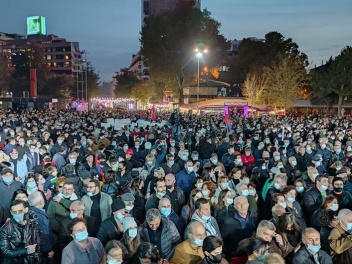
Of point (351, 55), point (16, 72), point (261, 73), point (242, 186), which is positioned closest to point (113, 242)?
point (242, 186)

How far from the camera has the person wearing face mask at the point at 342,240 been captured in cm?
448

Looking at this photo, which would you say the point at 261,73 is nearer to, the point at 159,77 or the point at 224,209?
the point at 159,77

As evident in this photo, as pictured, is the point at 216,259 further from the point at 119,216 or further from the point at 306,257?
the point at 119,216

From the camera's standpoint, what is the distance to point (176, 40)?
45188 millimetres

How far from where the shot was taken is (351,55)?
40.1 metres

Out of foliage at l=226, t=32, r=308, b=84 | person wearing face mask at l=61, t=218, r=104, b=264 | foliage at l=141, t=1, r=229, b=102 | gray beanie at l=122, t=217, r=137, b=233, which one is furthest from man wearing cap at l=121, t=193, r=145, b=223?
foliage at l=226, t=32, r=308, b=84

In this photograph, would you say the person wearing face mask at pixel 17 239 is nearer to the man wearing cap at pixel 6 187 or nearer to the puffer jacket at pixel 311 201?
the man wearing cap at pixel 6 187

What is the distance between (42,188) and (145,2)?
9466 centimetres

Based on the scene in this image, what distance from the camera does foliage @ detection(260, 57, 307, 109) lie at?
41375 millimetres

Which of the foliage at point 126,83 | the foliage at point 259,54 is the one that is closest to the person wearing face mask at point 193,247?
the foliage at point 259,54

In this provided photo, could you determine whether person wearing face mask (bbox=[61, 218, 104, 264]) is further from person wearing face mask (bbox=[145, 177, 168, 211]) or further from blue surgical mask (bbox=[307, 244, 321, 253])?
blue surgical mask (bbox=[307, 244, 321, 253])

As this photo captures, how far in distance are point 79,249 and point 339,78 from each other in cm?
4083

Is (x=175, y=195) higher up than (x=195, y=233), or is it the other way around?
(x=195, y=233)

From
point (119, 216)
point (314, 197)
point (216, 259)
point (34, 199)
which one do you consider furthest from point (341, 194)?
point (34, 199)
